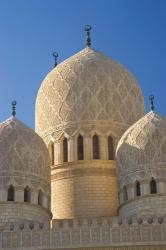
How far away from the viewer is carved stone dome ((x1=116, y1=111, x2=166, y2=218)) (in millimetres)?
18344

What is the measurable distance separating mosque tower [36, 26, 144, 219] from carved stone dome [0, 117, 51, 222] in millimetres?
1890

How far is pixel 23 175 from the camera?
19.0 m

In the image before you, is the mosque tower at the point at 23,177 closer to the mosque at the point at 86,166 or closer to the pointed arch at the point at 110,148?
the mosque at the point at 86,166

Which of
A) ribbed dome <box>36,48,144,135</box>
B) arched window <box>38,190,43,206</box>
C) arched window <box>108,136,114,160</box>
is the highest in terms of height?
ribbed dome <box>36,48,144,135</box>

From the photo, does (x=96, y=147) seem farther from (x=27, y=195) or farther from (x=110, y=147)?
(x=27, y=195)

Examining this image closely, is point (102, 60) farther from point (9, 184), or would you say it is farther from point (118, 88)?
point (9, 184)

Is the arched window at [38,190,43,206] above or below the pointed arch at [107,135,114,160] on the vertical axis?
below

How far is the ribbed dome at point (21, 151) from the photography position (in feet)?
62.3

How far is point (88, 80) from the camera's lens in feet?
75.2

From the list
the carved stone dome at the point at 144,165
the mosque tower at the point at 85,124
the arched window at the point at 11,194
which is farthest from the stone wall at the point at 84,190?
the arched window at the point at 11,194

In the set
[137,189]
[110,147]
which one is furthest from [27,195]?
[110,147]

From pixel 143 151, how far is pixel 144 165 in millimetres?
425

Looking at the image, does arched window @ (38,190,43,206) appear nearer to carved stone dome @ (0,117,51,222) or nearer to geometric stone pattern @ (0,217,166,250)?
carved stone dome @ (0,117,51,222)

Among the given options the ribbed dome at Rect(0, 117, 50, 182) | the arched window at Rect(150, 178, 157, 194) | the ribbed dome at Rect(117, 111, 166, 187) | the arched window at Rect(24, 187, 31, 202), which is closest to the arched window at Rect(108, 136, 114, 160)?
the ribbed dome at Rect(117, 111, 166, 187)
